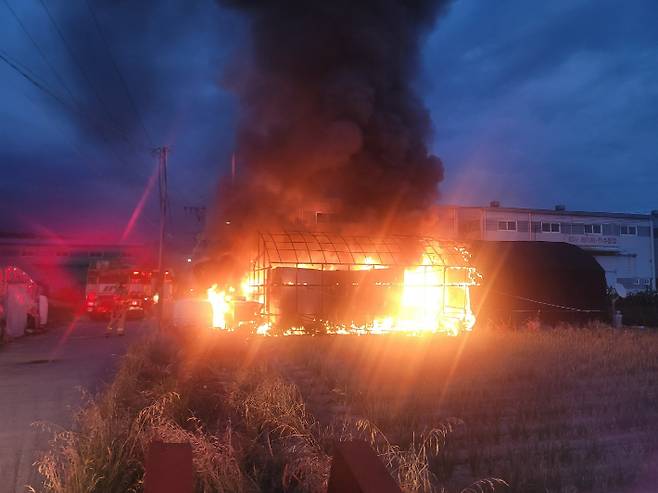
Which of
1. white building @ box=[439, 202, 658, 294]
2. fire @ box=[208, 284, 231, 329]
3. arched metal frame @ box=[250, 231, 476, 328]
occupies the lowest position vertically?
fire @ box=[208, 284, 231, 329]

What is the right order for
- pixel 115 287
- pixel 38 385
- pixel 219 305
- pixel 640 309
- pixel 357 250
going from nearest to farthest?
1. pixel 38 385
2. pixel 357 250
3. pixel 219 305
4. pixel 640 309
5. pixel 115 287

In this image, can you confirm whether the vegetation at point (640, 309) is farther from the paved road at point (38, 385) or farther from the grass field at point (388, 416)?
the paved road at point (38, 385)

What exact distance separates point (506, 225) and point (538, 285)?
2116cm

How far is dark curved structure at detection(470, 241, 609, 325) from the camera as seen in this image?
2147 cm

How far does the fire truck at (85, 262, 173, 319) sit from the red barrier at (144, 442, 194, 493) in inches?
1002

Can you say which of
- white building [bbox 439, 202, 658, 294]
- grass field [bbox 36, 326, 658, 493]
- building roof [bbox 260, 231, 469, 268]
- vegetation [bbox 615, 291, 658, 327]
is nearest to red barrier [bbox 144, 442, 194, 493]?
grass field [bbox 36, 326, 658, 493]

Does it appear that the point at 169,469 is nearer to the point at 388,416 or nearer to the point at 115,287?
the point at 388,416

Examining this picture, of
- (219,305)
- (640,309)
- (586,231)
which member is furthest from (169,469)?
(586,231)

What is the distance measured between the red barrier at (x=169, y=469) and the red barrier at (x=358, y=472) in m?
0.85

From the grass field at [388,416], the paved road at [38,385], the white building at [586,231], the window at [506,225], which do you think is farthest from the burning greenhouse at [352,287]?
the window at [506,225]

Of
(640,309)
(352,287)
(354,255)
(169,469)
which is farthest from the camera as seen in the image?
(640,309)

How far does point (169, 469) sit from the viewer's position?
11.2 feet

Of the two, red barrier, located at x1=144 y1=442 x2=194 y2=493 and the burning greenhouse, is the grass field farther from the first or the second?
the burning greenhouse

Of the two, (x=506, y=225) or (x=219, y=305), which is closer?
(x=219, y=305)
